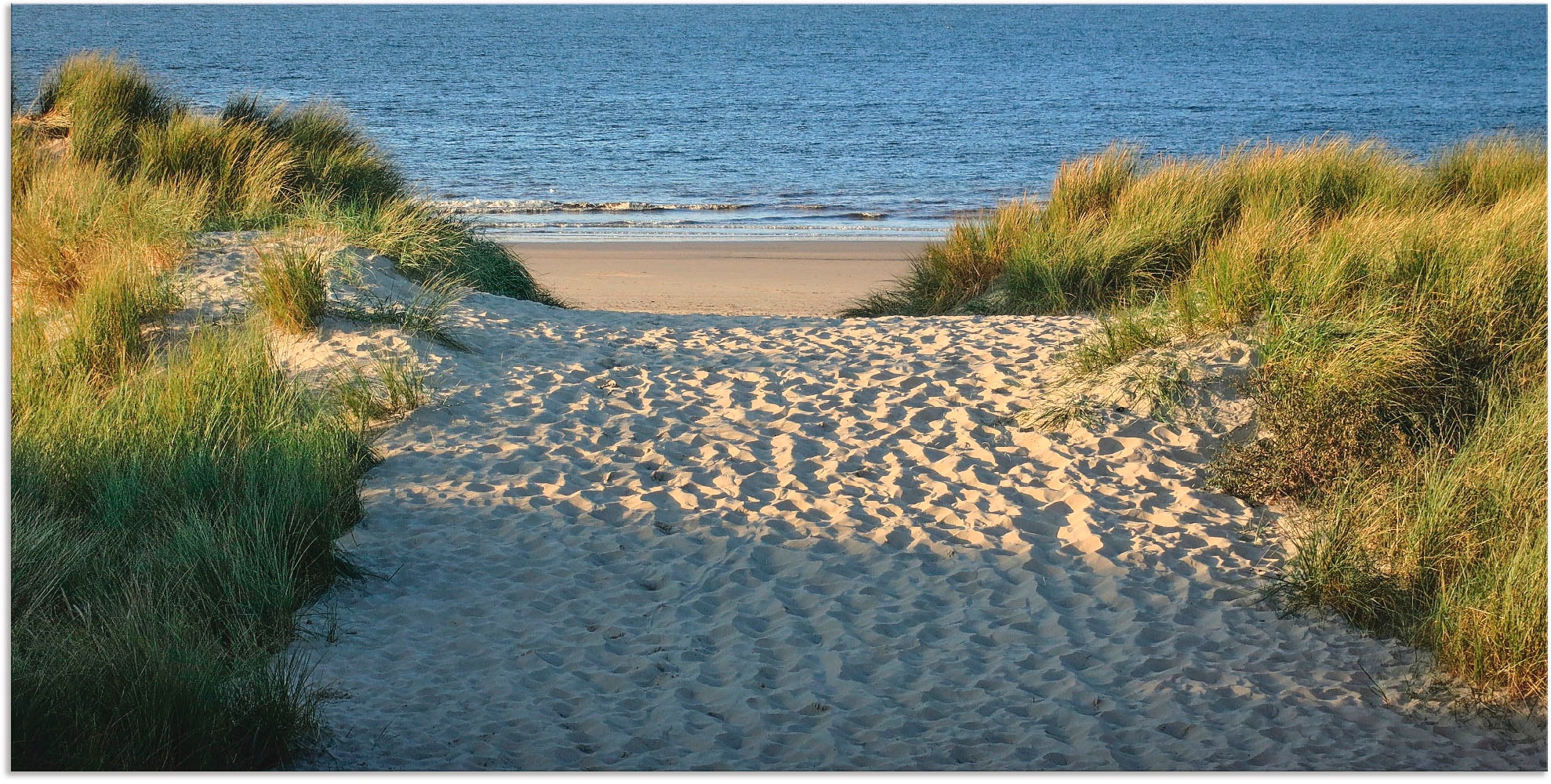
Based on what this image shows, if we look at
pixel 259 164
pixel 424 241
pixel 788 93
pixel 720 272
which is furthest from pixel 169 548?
pixel 788 93

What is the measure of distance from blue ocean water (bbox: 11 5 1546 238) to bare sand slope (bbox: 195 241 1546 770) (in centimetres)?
613

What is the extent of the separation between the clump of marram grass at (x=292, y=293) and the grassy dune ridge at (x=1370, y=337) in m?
4.23

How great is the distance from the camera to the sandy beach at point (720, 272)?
1043 centimetres

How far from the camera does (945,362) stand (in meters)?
6.54

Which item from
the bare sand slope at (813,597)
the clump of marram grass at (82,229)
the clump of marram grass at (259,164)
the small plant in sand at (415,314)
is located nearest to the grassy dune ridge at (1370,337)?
the bare sand slope at (813,597)

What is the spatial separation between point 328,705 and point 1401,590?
11.4ft

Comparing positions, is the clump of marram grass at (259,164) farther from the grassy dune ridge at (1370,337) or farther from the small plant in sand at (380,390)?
the grassy dune ridge at (1370,337)

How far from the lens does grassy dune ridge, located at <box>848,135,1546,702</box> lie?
3.94 m

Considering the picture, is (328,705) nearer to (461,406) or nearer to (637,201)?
(461,406)

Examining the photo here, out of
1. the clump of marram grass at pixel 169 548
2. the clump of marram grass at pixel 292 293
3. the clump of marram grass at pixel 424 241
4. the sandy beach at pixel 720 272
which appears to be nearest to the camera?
the clump of marram grass at pixel 169 548

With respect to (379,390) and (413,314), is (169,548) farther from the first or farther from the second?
(413,314)

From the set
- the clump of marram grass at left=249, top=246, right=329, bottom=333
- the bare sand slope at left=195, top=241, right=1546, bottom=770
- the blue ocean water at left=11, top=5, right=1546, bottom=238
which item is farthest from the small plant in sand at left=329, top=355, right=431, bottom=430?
the blue ocean water at left=11, top=5, right=1546, bottom=238

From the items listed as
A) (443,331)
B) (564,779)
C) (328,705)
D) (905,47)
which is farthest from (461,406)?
(905,47)

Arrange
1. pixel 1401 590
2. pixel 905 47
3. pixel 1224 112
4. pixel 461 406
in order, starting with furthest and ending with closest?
pixel 905 47 → pixel 1224 112 → pixel 461 406 → pixel 1401 590
